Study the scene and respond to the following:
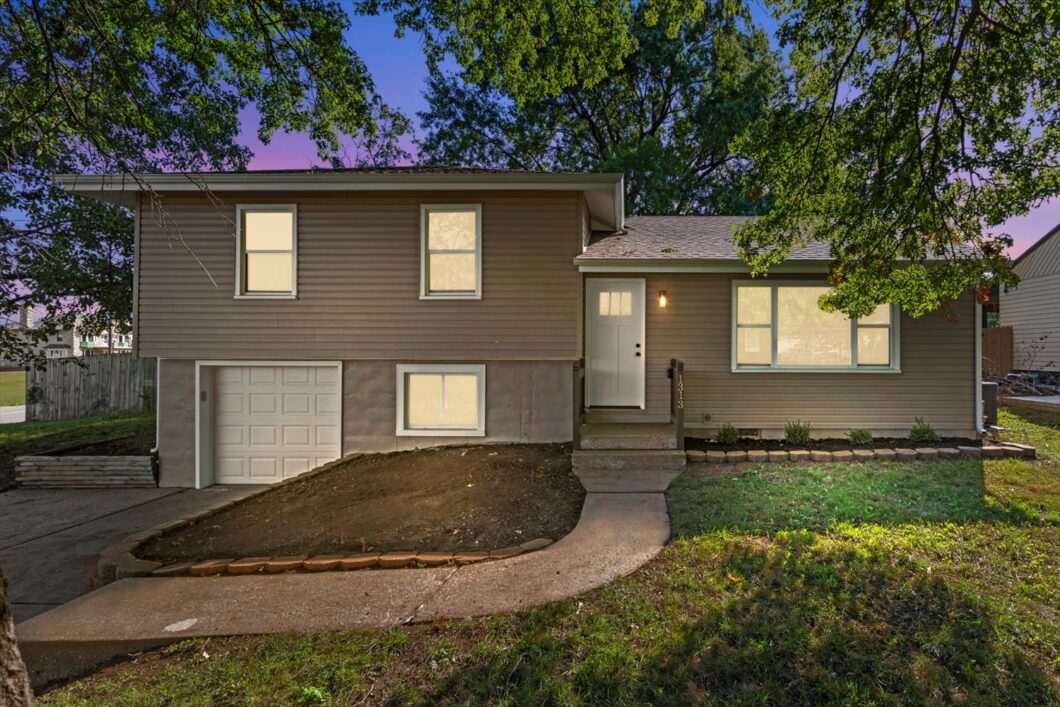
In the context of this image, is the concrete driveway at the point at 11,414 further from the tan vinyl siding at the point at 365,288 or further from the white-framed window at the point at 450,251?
the white-framed window at the point at 450,251

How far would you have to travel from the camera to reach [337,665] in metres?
2.75

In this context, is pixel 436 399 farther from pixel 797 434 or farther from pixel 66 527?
pixel 797 434

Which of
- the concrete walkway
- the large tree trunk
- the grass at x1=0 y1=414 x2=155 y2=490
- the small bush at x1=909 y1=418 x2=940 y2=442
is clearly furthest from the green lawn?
the grass at x1=0 y1=414 x2=155 y2=490

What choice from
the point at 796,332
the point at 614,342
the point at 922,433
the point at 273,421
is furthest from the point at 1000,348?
the point at 273,421

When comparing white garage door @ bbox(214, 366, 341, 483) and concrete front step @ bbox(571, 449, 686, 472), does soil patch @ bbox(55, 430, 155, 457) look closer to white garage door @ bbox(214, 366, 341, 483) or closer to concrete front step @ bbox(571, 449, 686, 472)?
white garage door @ bbox(214, 366, 341, 483)

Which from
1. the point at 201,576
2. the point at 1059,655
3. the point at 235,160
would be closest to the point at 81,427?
the point at 235,160

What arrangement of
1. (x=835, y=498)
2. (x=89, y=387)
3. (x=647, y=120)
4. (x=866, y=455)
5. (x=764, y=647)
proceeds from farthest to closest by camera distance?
(x=647, y=120) < (x=89, y=387) < (x=866, y=455) < (x=835, y=498) < (x=764, y=647)

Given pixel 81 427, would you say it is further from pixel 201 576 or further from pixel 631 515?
pixel 631 515

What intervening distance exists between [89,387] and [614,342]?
47.7 feet

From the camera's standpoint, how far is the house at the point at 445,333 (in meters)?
7.47

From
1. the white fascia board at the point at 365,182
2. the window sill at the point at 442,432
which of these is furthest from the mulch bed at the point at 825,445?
the white fascia board at the point at 365,182

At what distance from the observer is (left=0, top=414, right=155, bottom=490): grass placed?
30.1 ft

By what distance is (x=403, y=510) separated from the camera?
17.3ft

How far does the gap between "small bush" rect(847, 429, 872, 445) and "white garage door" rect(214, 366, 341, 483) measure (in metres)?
7.92
